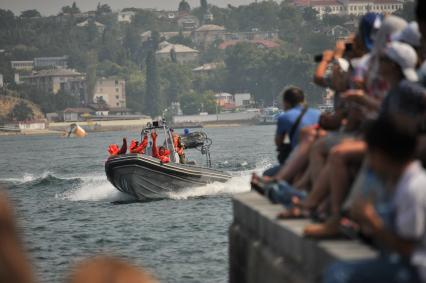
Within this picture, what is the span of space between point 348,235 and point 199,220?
2138cm

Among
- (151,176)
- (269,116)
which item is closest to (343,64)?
(151,176)

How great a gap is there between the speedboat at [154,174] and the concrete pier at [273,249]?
21242 mm

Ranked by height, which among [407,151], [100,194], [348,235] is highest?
[407,151]

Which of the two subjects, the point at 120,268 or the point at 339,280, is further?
the point at 339,280

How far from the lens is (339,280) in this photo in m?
6.59

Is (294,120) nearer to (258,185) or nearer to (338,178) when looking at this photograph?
(258,185)

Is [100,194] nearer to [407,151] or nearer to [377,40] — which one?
[377,40]

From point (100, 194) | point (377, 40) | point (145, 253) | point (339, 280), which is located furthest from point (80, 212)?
point (339, 280)

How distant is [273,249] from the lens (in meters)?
9.72

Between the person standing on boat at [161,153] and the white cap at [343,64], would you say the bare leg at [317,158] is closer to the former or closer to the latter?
the white cap at [343,64]

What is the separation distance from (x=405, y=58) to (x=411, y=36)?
856 mm

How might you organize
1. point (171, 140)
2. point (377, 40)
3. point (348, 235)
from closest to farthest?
1. point (348, 235)
2. point (377, 40)
3. point (171, 140)

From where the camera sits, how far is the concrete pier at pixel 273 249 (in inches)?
314

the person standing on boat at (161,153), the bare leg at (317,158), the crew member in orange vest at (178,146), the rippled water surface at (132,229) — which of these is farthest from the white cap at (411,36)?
the crew member in orange vest at (178,146)
